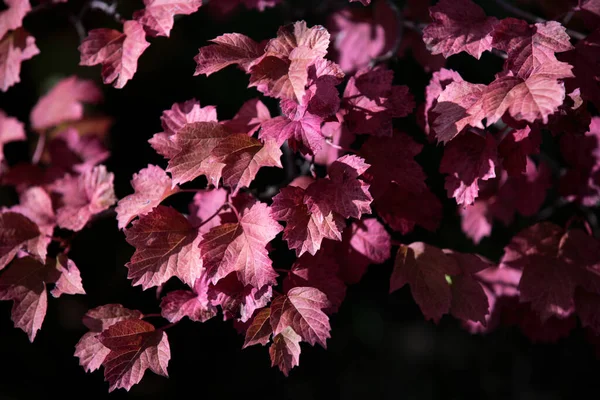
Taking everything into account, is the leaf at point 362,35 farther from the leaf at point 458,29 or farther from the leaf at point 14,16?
the leaf at point 14,16

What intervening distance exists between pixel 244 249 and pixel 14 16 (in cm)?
88

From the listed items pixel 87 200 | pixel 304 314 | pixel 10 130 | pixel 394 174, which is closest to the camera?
pixel 304 314

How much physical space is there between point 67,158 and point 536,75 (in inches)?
53.1

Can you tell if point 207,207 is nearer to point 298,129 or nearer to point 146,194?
point 146,194

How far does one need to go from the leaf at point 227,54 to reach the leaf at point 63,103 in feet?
2.99

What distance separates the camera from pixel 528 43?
1044 mm

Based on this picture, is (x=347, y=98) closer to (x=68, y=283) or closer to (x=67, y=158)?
(x=68, y=283)

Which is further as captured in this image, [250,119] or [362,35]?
[362,35]

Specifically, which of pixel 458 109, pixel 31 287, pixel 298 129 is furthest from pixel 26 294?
pixel 458 109

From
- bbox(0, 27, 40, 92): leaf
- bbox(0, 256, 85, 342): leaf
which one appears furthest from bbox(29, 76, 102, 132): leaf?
bbox(0, 256, 85, 342): leaf

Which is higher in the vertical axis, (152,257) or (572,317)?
(152,257)

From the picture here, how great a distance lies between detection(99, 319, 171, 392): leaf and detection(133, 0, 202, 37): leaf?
2.08 ft

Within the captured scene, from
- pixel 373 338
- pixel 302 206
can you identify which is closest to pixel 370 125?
pixel 302 206

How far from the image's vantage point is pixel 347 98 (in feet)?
3.92
